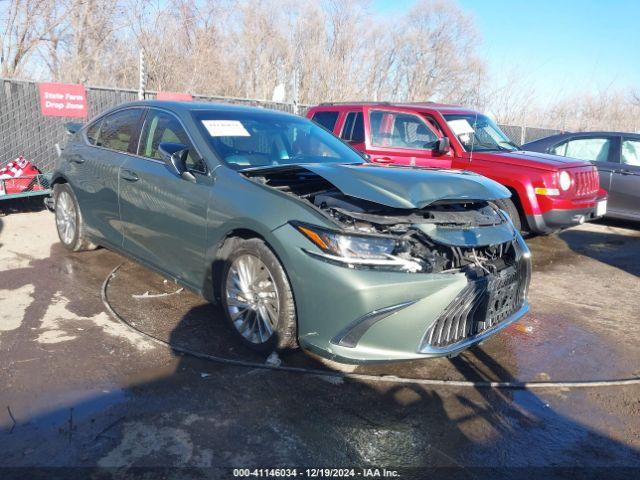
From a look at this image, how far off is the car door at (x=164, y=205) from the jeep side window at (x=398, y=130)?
3.74 meters

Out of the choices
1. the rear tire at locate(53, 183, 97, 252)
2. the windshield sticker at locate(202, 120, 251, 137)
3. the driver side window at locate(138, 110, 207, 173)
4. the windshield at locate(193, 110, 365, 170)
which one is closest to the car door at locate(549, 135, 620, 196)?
the windshield at locate(193, 110, 365, 170)

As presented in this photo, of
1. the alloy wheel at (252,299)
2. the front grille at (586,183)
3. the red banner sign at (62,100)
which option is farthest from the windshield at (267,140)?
the red banner sign at (62,100)

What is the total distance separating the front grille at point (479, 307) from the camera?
3109 millimetres

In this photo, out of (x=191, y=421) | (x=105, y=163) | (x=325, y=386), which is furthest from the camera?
(x=105, y=163)

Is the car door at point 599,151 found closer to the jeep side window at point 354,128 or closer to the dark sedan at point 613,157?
the dark sedan at point 613,157

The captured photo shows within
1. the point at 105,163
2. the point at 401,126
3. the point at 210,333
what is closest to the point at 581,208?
the point at 401,126

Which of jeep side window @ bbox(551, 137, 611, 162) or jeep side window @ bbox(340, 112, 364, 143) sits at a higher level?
jeep side window @ bbox(340, 112, 364, 143)

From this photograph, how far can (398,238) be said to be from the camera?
125 inches

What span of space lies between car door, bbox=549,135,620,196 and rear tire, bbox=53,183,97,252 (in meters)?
7.07

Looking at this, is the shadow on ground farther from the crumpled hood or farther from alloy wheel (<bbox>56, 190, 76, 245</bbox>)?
alloy wheel (<bbox>56, 190, 76, 245</bbox>)

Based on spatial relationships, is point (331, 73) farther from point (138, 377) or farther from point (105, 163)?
point (138, 377)

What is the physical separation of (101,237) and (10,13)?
1113cm

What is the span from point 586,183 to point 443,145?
5.98ft

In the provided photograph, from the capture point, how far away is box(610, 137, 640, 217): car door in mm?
8156
